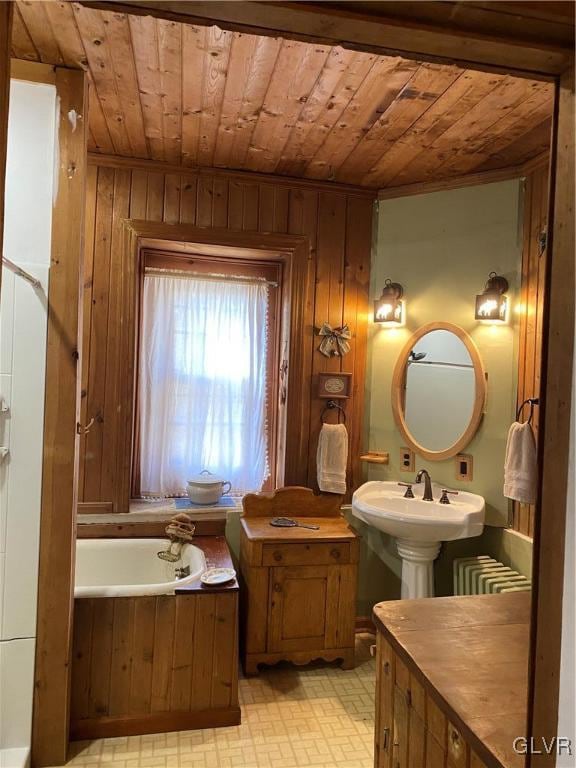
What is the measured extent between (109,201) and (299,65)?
1362 mm

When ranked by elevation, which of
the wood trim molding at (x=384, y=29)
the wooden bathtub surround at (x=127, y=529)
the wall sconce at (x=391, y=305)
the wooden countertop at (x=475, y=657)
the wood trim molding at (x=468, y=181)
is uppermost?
the wood trim molding at (x=468, y=181)

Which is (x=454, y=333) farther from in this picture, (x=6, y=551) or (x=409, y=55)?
(x=6, y=551)

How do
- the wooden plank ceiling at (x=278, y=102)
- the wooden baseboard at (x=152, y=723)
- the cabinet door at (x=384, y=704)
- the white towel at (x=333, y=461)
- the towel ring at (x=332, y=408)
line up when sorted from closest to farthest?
the cabinet door at (x=384, y=704) < the wooden plank ceiling at (x=278, y=102) < the wooden baseboard at (x=152, y=723) < the white towel at (x=333, y=461) < the towel ring at (x=332, y=408)

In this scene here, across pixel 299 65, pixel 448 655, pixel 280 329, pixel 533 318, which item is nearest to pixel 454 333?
pixel 533 318

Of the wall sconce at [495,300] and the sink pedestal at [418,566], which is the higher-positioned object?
the wall sconce at [495,300]

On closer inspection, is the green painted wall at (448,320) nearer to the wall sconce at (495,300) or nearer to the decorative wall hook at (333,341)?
the wall sconce at (495,300)

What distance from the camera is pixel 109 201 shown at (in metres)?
2.80

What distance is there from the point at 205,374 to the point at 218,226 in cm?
91

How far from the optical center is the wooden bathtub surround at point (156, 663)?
2188 mm

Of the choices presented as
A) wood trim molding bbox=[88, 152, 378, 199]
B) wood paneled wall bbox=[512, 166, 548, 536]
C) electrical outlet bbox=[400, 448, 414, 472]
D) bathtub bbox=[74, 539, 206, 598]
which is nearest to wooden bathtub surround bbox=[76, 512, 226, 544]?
bathtub bbox=[74, 539, 206, 598]

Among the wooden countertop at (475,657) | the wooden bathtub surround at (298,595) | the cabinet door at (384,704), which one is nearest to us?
the wooden countertop at (475,657)

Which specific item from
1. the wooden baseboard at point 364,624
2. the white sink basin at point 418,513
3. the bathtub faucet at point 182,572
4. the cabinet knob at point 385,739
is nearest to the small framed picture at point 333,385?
the white sink basin at point 418,513

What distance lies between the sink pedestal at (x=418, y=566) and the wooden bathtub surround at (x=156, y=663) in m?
1.00

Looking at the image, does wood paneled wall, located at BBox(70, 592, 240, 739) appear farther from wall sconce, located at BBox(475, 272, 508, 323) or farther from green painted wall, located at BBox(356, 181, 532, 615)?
wall sconce, located at BBox(475, 272, 508, 323)
